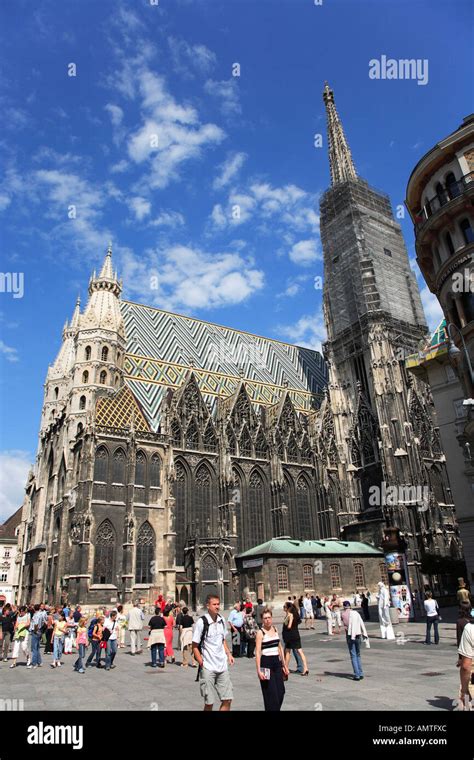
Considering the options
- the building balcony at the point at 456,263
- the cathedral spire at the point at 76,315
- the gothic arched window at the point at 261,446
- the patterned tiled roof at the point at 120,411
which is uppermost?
the cathedral spire at the point at 76,315

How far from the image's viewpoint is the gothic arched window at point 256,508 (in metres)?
47.0

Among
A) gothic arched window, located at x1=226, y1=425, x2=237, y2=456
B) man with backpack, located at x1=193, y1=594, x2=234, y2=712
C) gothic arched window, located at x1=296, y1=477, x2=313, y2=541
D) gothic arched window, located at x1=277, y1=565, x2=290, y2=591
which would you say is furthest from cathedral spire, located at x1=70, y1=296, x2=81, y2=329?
man with backpack, located at x1=193, y1=594, x2=234, y2=712

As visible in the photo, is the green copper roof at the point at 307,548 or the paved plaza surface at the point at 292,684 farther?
the green copper roof at the point at 307,548

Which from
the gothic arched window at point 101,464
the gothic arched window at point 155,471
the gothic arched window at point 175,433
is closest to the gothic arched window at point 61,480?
the gothic arched window at point 101,464

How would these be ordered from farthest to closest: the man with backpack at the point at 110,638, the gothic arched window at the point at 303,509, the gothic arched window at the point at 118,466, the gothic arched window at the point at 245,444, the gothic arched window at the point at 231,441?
1. the gothic arched window at the point at 303,509
2. the gothic arched window at the point at 245,444
3. the gothic arched window at the point at 231,441
4. the gothic arched window at the point at 118,466
5. the man with backpack at the point at 110,638

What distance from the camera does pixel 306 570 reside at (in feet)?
120

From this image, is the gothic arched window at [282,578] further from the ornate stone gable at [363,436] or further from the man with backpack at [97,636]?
the man with backpack at [97,636]

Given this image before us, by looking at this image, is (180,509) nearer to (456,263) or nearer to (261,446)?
(261,446)

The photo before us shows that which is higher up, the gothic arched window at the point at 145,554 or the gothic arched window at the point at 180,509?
the gothic arched window at the point at 180,509

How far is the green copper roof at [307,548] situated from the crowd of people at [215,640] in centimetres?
1157

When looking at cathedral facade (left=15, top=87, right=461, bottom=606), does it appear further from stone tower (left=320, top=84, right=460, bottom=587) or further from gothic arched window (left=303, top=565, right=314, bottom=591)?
gothic arched window (left=303, top=565, right=314, bottom=591)

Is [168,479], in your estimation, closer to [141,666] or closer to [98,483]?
[98,483]

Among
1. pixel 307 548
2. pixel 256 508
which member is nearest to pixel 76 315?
pixel 256 508
